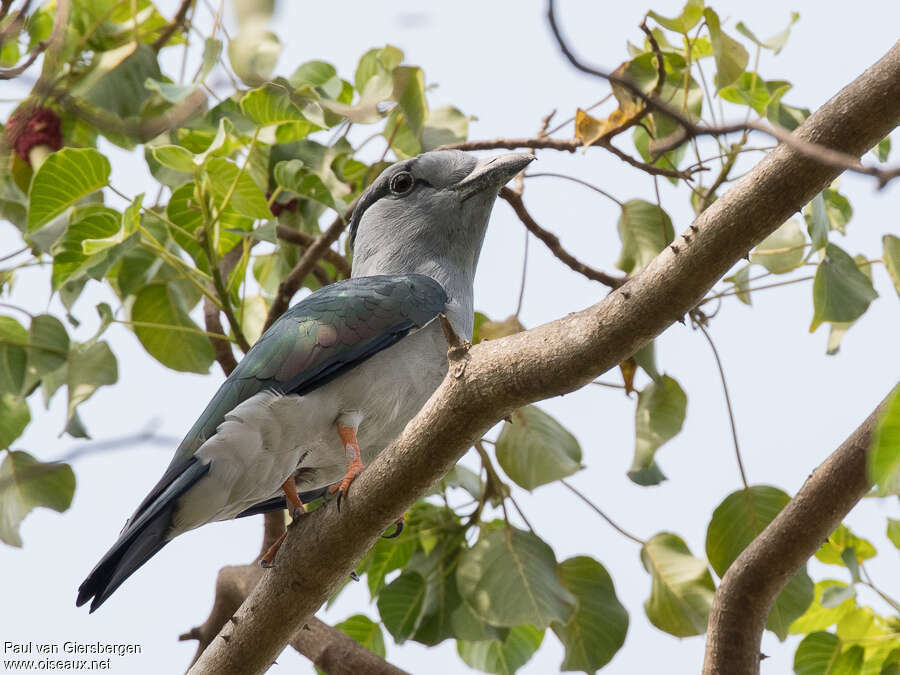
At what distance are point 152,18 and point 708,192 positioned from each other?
241 cm

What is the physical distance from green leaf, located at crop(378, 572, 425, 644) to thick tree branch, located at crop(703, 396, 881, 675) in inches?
44.3

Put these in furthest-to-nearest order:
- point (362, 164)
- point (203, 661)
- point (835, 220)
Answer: point (362, 164), point (835, 220), point (203, 661)

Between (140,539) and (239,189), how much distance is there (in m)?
1.16

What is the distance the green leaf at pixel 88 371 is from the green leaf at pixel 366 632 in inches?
51.7

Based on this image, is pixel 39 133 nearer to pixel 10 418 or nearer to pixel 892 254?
pixel 10 418

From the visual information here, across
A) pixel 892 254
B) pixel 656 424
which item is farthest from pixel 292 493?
pixel 892 254

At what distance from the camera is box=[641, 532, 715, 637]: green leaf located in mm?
3254

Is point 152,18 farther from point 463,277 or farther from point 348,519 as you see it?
point 348,519

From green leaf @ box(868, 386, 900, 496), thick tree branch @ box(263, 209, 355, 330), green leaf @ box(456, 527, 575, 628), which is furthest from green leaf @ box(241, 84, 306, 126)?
green leaf @ box(868, 386, 900, 496)

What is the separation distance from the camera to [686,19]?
3314mm

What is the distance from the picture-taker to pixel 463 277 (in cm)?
368

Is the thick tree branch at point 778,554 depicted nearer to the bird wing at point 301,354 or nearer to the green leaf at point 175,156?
the bird wing at point 301,354

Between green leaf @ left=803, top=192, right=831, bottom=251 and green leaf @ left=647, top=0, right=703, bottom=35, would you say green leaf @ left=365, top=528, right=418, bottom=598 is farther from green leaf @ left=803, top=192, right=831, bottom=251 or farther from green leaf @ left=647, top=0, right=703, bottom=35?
green leaf @ left=647, top=0, right=703, bottom=35

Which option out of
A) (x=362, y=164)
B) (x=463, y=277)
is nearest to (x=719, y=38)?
(x=463, y=277)
